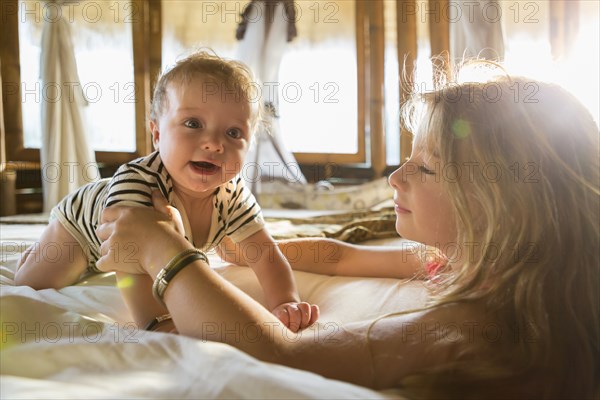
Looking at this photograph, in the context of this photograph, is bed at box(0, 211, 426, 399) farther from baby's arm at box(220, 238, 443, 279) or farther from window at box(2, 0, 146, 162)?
window at box(2, 0, 146, 162)

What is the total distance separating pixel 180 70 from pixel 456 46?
5.84 feet

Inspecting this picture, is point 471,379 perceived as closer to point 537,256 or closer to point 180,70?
point 537,256

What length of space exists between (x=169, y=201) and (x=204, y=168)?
10cm

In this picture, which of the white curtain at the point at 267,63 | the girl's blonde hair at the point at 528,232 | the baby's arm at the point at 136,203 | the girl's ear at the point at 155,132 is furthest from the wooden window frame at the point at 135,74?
the girl's blonde hair at the point at 528,232

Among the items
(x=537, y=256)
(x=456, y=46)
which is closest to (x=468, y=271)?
(x=537, y=256)

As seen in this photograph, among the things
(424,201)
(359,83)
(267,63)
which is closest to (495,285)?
(424,201)

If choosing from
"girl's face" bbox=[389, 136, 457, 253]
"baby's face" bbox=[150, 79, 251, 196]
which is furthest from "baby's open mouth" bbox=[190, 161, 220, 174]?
"girl's face" bbox=[389, 136, 457, 253]

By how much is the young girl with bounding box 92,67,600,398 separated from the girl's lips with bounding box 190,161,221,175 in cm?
36

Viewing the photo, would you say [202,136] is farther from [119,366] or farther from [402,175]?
[119,366]

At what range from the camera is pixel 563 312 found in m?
0.68

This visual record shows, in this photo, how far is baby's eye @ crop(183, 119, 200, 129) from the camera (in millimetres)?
1242

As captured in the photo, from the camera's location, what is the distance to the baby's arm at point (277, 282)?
1.05 m

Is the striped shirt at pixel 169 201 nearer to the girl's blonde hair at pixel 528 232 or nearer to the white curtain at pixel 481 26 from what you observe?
the girl's blonde hair at pixel 528 232

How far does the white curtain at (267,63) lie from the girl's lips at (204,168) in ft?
8.17
